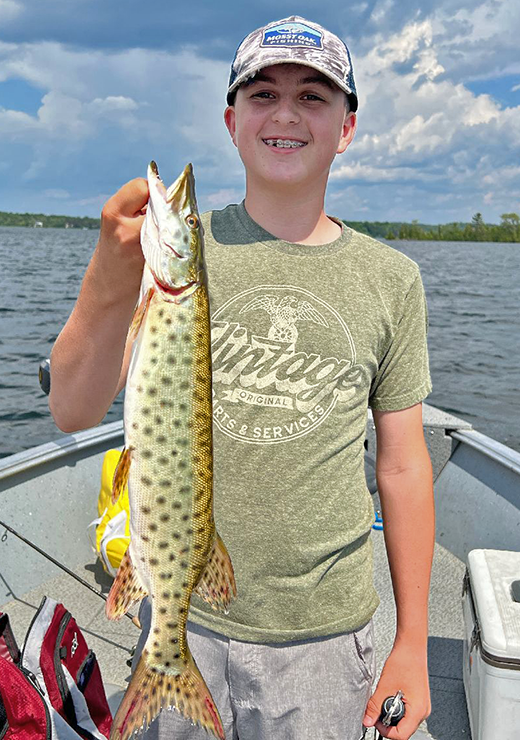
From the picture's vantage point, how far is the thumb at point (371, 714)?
207 centimetres

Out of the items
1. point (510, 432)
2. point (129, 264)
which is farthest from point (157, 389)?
point (510, 432)

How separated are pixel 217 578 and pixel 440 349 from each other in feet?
66.5

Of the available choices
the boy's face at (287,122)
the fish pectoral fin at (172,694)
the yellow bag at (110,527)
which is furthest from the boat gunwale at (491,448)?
the fish pectoral fin at (172,694)

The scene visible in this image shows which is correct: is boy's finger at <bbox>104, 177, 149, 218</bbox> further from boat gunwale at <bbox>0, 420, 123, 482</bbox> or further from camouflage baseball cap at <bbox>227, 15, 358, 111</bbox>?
boat gunwale at <bbox>0, 420, 123, 482</bbox>

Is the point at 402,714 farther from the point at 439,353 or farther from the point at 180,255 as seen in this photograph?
the point at 439,353

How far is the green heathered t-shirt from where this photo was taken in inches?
77.5

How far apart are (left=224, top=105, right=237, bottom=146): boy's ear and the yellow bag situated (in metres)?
2.56

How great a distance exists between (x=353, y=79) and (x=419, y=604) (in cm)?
177

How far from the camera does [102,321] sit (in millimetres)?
1650

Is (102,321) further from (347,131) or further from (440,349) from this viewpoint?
A: (440,349)

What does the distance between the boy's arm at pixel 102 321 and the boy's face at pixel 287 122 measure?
2.25 ft

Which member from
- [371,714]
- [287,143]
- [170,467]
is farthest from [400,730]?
[287,143]

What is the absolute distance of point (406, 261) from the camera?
225cm

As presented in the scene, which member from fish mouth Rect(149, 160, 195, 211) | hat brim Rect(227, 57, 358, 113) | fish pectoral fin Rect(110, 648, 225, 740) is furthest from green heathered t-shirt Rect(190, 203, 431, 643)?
fish mouth Rect(149, 160, 195, 211)
